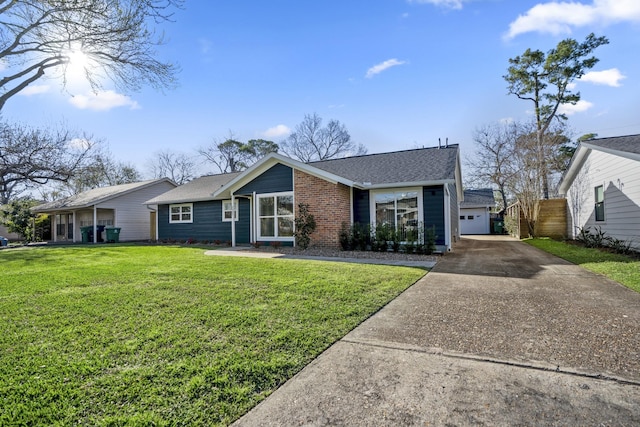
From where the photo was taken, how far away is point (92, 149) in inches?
824

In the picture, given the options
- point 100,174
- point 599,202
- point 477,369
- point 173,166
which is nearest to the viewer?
point 477,369

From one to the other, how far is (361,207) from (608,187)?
9101mm

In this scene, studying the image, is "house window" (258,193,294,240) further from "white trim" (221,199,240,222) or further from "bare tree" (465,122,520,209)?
"bare tree" (465,122,520,209)

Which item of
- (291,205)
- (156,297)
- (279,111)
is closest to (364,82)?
(279,111)

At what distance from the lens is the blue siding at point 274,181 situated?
1271cm

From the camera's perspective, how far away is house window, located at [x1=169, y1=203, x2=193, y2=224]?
1739 centimetres

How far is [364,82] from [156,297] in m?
14.1

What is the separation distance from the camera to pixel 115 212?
68.1ft

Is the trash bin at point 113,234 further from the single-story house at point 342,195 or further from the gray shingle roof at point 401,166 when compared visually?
the gray shingle roof at point 401,166

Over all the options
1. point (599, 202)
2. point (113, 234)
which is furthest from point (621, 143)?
point (113, 234)

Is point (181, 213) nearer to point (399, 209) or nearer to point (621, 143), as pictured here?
point (399, 209)

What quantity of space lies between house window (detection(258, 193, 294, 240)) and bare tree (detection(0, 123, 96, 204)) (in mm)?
13718

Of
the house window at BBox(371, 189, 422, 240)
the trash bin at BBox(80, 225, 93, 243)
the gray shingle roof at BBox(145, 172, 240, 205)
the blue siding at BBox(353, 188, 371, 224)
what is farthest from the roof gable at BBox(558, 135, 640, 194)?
the trash bin at BBox(80, 225, 93, 243)

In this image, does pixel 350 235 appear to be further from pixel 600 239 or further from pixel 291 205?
pixel 600 239
